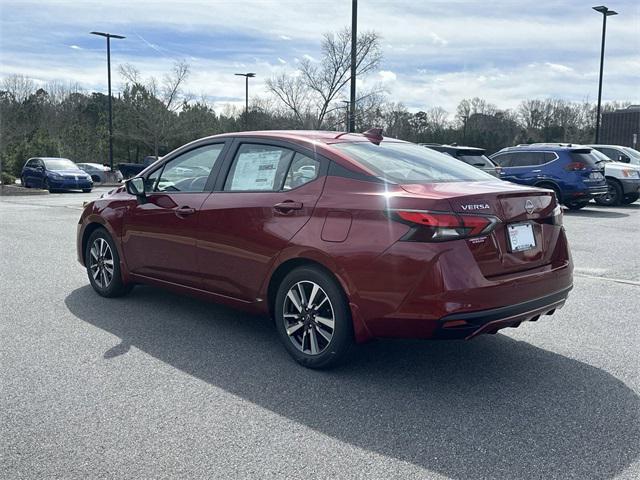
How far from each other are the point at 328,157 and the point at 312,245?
2.15ft

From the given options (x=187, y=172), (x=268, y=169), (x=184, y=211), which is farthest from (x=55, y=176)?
(x=268, y=169)

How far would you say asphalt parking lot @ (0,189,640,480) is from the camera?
3000 millimetres

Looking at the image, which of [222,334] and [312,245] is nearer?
[312,245]

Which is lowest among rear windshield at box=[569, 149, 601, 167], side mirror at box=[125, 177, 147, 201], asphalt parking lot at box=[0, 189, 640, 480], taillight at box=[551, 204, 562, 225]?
asphalt parking lot at box=[0, 189, 640, 480]

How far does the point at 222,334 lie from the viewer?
16.6ft

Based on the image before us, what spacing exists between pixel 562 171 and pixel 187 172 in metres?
12.4

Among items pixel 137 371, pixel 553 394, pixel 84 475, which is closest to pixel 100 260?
→ pixel 137 371

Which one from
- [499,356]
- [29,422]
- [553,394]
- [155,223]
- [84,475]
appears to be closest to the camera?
[84,475]

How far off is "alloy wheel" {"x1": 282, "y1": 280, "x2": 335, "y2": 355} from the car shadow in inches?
7.2

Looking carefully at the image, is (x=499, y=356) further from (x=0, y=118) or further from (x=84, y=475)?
(x=0, y=118)

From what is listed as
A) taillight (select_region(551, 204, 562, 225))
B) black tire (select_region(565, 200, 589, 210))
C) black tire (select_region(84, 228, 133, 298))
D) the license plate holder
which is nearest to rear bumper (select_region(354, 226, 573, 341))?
the license plate holder

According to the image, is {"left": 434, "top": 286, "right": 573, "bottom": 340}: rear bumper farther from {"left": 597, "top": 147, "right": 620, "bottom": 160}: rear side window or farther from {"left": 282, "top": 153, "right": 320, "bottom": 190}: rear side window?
{"left": 597, "top": 147, "right": 620, "bottom": 160}: rear side window

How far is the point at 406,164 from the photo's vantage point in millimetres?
4508

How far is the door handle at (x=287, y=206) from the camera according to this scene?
4.27 metres
